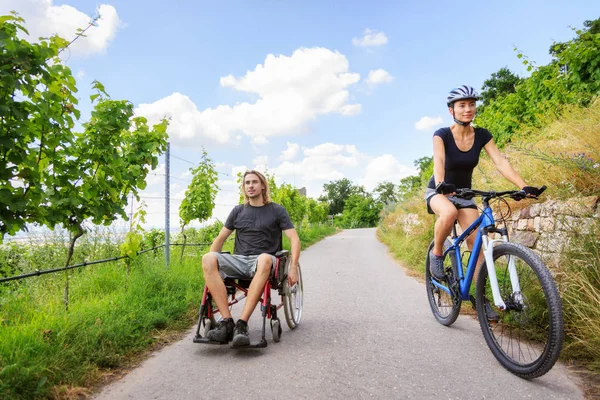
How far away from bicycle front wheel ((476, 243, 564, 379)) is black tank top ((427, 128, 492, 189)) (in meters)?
0.88

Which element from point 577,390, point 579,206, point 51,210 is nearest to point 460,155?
point 579,206

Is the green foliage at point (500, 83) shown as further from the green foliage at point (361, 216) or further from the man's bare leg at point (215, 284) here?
the man's bare leg at point (215, 284)

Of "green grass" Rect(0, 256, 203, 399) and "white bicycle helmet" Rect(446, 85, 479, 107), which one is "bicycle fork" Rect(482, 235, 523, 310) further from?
"green grass" Rect(0, 256, 203, 399)

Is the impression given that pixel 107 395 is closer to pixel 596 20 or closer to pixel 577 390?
pixel 577 390

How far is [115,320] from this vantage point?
3.27 meters

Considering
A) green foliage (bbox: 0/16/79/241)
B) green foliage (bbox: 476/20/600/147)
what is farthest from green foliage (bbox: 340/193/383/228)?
green foliage (bbox: 0/16/79/241)

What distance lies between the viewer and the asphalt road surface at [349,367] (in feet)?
7.80

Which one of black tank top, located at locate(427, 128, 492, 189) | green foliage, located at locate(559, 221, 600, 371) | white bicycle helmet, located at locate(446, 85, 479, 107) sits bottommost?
green foliage, located at locate(559, 221, 600, 371)

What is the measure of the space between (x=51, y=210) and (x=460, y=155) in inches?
133

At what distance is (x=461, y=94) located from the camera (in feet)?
11.2

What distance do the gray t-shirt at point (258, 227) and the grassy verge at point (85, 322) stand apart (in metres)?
1.01

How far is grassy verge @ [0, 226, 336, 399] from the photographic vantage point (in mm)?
2338

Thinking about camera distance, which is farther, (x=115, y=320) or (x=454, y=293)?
(x=454, y=293)

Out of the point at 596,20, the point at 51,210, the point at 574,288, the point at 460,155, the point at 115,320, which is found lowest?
the point at 115,320
